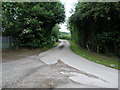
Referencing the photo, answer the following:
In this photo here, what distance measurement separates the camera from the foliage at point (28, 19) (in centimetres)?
934

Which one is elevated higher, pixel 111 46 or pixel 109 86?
pixel 111 46

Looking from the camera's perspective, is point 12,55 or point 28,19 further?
point 28,19

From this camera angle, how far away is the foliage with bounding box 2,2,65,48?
934cm

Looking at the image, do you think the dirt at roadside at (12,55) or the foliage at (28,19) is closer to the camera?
the dirt at roadside at (12,55)

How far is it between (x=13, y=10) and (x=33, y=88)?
377 inches

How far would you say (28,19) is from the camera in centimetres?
992

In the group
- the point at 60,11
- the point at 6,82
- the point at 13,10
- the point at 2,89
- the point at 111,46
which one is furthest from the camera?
the point at 60,11

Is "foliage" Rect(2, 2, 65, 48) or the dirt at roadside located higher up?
"foliage" Rect(2, 2, 65, 48)

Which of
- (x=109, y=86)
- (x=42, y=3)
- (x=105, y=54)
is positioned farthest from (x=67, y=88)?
(x=42, y=3)

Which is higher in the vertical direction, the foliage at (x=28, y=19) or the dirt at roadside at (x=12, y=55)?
the foliage at (x=28, y=19)

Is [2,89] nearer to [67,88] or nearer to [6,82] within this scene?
[6,82]

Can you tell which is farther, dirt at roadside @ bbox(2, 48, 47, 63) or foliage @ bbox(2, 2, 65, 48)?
foliage @ bbox(2, 2, 65, 48)

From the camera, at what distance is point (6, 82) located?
3150mm

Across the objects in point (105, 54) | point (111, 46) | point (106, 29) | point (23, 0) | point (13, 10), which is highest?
point (23, 0)
